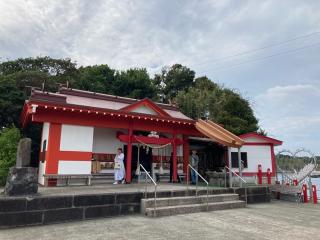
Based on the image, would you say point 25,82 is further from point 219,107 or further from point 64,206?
point 219,107

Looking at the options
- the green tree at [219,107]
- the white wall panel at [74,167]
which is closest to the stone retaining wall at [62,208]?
the white wall panel at [74,167]

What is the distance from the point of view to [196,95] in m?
25.4

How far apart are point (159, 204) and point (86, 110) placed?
15.7 ft

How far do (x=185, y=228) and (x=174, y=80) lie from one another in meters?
32.3

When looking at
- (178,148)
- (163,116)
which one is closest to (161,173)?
(178,148)

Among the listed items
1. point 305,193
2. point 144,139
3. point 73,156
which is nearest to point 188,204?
point 144,139

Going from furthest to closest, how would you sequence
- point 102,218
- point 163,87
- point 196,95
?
point 163,87 → point 196,95 → point 102,218

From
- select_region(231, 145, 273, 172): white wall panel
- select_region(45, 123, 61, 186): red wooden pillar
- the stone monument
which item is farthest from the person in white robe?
select_region(231, 145, 273, 172): white wall panel

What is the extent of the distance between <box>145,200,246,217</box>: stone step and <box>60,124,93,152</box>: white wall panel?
174 inches

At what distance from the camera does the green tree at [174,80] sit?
36969 millimetres

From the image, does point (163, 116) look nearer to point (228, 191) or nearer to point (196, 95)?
point (228, 191)

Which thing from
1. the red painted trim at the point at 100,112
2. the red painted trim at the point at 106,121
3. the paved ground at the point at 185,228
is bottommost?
the paved ground at the point at 185,228

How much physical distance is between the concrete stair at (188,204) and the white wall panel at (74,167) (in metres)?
3.59

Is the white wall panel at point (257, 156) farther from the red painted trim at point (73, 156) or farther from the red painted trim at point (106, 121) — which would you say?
the red painted trim at point (73, 156)
